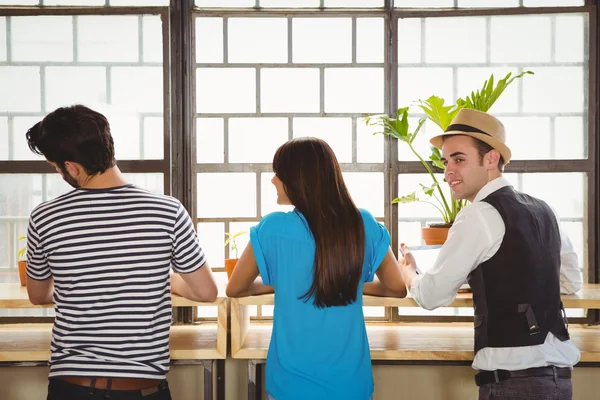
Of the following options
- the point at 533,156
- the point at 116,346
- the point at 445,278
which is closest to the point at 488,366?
the point at 445,278

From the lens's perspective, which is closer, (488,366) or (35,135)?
(35,135)

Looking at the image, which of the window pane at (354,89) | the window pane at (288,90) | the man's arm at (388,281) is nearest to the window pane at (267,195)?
the window pane at (288,90)

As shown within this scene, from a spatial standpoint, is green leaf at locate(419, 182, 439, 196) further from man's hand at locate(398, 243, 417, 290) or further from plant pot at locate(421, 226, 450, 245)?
man's hand at locate(398, 243, 417, 290)

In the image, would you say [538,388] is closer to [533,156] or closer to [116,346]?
[116,346]

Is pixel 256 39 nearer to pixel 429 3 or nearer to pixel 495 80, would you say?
pixel 429 3

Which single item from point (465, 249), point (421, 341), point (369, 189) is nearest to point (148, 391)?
point (465, 249)

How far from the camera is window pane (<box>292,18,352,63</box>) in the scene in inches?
117

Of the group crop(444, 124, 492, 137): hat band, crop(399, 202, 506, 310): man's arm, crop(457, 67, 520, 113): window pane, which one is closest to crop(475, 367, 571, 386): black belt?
crop(399, 202, 506, 310): man's arm

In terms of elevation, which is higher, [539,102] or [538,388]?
[539,102]

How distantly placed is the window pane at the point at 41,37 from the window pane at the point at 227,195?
0.98m

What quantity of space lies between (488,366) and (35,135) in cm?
147

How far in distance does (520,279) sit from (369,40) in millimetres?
1749

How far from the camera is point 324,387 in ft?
5.34

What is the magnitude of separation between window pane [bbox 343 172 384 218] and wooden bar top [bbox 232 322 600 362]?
624mm
